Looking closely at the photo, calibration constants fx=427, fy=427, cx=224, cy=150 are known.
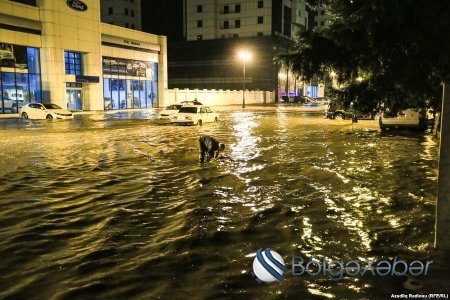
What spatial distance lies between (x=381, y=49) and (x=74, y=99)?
43.2 m

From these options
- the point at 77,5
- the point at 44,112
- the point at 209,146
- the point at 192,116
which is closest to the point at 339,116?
the point at 192,116

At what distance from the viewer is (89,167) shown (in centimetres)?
1295

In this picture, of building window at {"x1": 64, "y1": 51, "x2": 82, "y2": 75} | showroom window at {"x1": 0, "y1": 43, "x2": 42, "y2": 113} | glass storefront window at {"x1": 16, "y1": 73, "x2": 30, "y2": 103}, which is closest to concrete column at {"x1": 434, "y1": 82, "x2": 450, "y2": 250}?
showroom window at {"x1": 0, "y1": 43, "x2": 42, "y2": 113}

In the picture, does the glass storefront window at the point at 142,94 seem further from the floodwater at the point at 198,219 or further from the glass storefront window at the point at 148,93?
the floodwater at the point at 198,219

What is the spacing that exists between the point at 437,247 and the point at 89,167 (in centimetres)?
998

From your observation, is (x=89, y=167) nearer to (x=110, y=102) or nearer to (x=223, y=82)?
(x=110, y=102)

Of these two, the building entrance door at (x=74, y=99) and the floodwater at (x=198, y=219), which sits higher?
the building entrance door at (x=74, y=99)

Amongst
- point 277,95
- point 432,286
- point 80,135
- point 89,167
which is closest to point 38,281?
point 432,286

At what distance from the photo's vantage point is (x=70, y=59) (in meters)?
43.7

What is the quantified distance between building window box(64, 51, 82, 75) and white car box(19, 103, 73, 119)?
10.3 metres

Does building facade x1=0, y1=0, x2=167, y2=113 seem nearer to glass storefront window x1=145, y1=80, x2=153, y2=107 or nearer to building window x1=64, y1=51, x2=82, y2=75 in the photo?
building window x1=64, y1=51, x2=82, y2=75

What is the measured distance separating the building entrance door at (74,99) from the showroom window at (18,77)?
3313 mm

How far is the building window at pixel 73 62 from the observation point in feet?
142

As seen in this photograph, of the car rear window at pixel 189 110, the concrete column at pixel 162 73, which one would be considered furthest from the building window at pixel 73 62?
the car rear window at pixel 189 110
